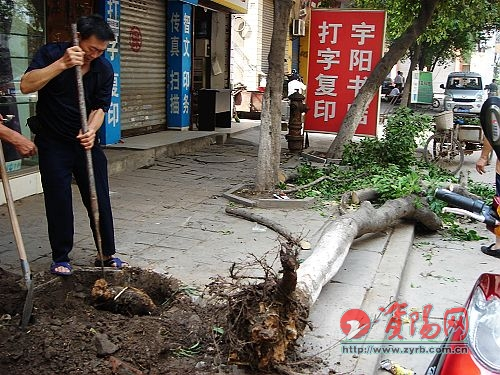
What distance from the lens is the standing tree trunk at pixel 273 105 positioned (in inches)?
278

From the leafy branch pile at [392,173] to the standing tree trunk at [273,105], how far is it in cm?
55

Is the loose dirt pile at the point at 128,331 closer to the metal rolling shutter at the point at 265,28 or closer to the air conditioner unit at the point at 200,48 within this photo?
the air conditioner unit at the point at 200,48

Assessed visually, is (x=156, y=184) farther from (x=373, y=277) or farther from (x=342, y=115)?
(x=342, y=115)

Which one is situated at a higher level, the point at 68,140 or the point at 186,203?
the point at 68,140

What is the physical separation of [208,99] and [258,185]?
5297 millimetres

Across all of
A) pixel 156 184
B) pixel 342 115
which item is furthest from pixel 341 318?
pixel 342 115

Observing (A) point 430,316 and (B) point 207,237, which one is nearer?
(A) point 430,316

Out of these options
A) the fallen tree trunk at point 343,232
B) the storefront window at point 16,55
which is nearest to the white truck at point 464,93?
the fallen tree trunk at point 343,232

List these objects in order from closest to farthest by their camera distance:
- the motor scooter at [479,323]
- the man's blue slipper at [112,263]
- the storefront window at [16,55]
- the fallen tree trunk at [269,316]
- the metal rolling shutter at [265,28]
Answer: the motor scooter at [479,323] < the fallen tree trunk at [269,316] < the man's blue slipper at [112,263] < the storefront window at [16,55] < the metal rolling shutter at [265,28]

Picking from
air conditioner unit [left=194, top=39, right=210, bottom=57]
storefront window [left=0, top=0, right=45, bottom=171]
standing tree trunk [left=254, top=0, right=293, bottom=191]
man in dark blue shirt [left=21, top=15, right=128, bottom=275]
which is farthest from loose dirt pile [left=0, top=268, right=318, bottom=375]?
air conditioner unit [left=194, top=39, right=210, bottom=57]

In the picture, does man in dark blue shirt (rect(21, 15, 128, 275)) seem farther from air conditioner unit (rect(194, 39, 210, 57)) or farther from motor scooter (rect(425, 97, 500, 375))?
air conditioner unit (rect(194, 39, 210, 57))

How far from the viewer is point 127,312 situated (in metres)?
3.63

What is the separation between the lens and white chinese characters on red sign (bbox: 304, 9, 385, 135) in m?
10.7

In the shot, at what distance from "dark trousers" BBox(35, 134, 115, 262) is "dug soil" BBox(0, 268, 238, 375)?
11.2 inches
